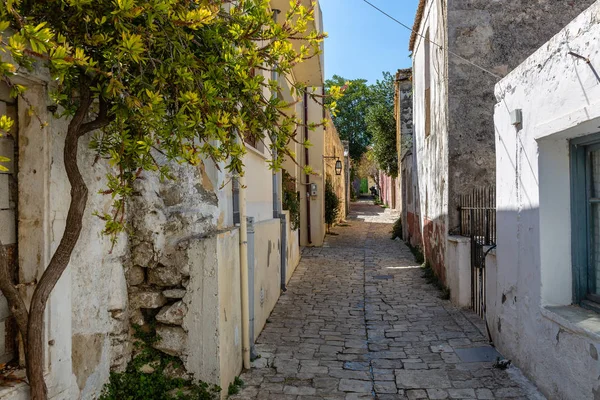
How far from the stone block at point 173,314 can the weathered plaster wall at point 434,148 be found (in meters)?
5.52

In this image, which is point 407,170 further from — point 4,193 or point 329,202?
point 4,193

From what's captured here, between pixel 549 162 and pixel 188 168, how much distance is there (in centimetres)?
313

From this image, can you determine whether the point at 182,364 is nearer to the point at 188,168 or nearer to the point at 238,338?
the point at 238,338

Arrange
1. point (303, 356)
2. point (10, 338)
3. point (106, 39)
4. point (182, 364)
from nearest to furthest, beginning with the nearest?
1. point (106, 39)
2. point (10, 338)
3. point (182, 364)
4. point (303, 356)

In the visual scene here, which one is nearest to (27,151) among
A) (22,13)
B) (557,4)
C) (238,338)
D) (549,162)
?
(22,13)

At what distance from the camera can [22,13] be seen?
2449 mm

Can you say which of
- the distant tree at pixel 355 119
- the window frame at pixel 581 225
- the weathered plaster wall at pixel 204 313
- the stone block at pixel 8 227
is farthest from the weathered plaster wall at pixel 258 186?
the distant tree at pixel 355 119

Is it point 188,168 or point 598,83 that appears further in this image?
point 188,168

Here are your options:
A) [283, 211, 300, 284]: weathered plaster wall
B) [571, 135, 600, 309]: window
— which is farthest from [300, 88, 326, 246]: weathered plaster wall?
[571, 135, 600, 309]: window

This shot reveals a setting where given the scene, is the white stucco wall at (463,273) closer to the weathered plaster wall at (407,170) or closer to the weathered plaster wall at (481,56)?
the weathered plaster wall at (481,56)

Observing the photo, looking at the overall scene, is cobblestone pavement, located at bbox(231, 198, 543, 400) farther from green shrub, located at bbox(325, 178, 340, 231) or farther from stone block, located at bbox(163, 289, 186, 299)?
green shrub, located at bbox(325, 178, 340, 231)

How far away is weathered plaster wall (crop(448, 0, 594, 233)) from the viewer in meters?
Answer: 7.81

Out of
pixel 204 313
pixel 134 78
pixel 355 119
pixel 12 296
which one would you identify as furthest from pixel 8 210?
pixel 355 119

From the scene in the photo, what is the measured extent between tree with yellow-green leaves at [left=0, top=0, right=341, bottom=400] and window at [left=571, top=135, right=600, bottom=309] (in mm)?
2197
